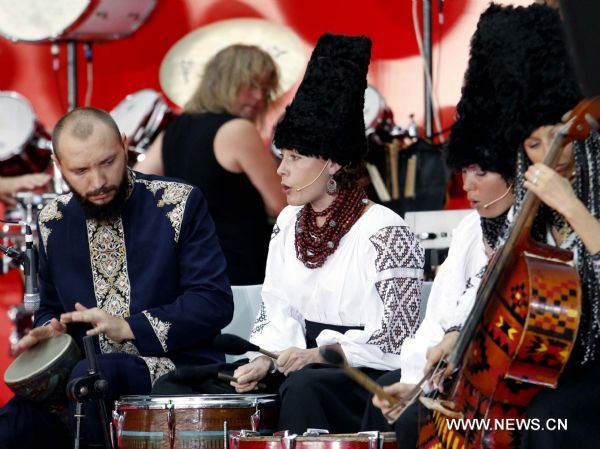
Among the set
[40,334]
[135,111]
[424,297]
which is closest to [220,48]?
[135,111]

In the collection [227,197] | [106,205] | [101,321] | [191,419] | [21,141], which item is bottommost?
[191,419]

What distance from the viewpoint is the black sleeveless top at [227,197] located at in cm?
577

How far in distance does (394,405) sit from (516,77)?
1047 millimetres

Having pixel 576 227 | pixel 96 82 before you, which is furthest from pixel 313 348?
pixel 96 82

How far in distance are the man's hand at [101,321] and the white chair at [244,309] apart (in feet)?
2.18

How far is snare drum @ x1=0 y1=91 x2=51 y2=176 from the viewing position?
Result: 288 inches

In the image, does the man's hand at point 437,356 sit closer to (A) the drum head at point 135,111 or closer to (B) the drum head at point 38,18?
(A) the drum head at point 135,111

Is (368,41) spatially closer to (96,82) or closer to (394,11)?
(394,11)

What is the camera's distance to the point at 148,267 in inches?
182

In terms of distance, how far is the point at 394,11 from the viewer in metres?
7.53

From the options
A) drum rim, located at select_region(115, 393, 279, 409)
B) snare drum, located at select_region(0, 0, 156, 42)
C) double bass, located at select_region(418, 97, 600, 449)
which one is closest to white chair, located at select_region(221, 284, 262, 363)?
drum rim, located at select_region(115, 393, 279, 409)

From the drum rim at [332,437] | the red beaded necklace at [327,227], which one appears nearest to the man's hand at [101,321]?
the red beaded necklace at [327,227]

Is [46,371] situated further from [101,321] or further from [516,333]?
[516,333]

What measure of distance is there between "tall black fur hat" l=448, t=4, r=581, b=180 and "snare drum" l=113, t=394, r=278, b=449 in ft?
3.84
